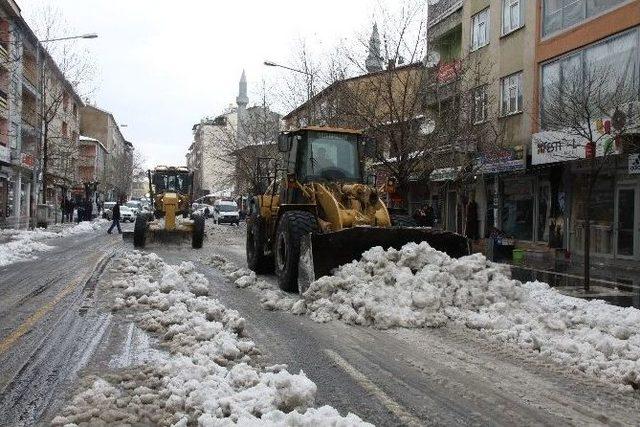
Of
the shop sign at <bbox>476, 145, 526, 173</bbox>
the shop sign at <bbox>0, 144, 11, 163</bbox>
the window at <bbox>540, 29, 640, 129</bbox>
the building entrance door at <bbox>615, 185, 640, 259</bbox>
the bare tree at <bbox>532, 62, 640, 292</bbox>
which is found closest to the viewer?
the bare tree at <bbox>532, 62, 640, 292</bbox>

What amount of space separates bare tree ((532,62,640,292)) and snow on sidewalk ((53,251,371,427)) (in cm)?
1013

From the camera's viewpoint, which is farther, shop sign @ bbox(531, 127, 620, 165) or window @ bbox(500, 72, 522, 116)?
window @ bbox(500, 72, 522, 116)

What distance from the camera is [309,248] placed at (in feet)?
29.0

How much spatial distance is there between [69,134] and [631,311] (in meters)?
62.4

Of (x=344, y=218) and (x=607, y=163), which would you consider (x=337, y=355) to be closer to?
(x=344, y=218)

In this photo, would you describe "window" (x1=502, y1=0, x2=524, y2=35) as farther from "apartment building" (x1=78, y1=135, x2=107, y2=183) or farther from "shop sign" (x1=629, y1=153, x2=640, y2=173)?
"apartment building" (x1=78, y1=135, x2=107, y2=183)

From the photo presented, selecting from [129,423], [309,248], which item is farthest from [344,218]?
[129,423]

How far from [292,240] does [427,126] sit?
33.6 feet

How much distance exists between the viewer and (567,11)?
62.7 ft

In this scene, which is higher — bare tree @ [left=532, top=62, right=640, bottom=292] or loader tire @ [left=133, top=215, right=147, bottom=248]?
bare tree @ [left=532, top=62, right=640, bottom=292]

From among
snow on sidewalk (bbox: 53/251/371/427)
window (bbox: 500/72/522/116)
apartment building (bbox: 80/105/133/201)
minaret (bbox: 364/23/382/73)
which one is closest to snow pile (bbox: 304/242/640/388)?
snow on sidewalk (bbox: 53/251/371/427)

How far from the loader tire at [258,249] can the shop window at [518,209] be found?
12.1 meters

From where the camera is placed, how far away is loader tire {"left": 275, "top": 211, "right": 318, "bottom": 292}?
31.1ft

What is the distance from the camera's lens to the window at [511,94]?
21469 mm
